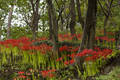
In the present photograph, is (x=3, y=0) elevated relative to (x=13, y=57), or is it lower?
elevated

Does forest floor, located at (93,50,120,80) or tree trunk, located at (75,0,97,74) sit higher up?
tree trunk, located at (75,0,97,74)

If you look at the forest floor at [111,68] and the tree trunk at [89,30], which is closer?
the forest floor at [111,68]

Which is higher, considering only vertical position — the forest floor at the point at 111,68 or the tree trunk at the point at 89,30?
the tree trunk at the point at 89,30

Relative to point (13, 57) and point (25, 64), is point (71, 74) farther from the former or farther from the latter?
point (13, 57)

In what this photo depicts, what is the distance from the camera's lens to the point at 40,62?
26.2ft

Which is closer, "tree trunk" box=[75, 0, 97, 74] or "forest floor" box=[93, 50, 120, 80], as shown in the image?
"forest floor" box=[93, 50, 120, 80]

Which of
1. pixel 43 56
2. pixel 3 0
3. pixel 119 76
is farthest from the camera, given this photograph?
pixel 3 0

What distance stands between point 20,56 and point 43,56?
2006mm

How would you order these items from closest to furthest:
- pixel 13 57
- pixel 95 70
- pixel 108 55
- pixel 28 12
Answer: pixel 95 70
pixel 108 55
pixel 13 57
pixel 28 12

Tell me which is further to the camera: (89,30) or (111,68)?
(89,30)

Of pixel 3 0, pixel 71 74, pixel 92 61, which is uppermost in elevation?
pixel 3 0

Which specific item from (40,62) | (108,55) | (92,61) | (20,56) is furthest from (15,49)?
(108,55)

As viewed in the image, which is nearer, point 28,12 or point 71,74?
point 71,74

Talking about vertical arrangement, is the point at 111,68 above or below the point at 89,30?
below
